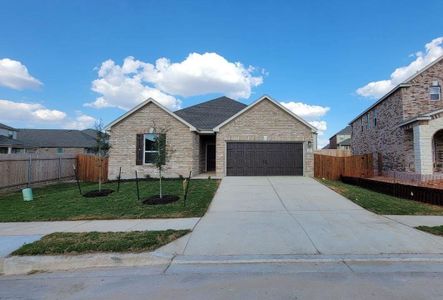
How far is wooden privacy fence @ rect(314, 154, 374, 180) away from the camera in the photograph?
18344mm

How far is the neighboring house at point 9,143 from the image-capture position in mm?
32875

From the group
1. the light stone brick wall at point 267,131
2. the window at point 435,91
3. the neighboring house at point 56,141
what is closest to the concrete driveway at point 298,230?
the light stone brick wall at point 267,131

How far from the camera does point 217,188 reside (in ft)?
43.3

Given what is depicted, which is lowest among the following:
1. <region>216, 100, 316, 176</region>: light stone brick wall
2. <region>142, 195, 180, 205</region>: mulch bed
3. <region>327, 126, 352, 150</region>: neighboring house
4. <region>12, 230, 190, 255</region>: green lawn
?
<region>12, 230, 190, 255</region>: green lawn

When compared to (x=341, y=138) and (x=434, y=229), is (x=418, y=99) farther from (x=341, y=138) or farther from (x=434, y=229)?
(x=341, y=138)

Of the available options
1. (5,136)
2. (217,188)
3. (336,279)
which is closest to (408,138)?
(217,188)

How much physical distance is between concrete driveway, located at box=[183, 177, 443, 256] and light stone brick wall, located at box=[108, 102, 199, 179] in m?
7.05

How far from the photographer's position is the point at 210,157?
22.4 m

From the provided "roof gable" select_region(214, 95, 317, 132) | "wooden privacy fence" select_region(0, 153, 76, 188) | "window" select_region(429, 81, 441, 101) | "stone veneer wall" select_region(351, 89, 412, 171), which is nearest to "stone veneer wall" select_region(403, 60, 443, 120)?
"window" select_region(429, 81, 441, 101)

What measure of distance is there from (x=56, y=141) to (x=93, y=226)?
41.2 meters

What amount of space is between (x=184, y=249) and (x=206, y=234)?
39.8 inches

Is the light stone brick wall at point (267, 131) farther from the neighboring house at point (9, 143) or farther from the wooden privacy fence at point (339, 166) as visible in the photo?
the neighboring house at point (9, 143)

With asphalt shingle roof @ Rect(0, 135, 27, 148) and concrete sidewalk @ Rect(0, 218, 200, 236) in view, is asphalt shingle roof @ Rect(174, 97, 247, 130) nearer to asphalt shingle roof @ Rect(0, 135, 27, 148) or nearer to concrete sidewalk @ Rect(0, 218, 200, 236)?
concrete sidewalk @ Rect(0, 218, 200, 236)

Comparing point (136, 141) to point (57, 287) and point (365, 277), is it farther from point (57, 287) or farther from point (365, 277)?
point (365, 277)
